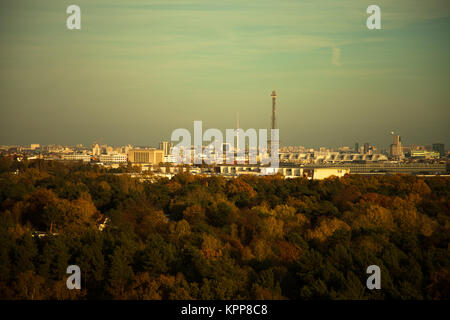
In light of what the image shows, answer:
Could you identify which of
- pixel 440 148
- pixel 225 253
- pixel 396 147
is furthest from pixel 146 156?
pixel 225 253

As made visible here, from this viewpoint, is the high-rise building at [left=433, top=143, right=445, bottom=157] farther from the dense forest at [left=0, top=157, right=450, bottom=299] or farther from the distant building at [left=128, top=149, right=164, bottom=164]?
the dense forest at [left=0, top=157, right=450, bottom=299]

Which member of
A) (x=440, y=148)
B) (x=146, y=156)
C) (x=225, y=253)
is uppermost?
(x=440, y=148)

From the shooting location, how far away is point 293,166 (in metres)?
54.3

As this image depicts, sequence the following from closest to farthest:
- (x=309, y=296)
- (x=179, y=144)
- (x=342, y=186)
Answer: (x=309, y=296) → (x=342, y=186) → (x=179, y=144)

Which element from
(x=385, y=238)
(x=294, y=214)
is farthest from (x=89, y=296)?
(x=294, y=214)

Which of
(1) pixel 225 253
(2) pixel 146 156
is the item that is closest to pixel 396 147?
(2) pixel 146 156

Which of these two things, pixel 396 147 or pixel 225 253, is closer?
Result: pixel 225 253

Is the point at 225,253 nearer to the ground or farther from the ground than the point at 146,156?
nearer to the ground

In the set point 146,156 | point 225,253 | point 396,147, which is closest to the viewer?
point 225,253

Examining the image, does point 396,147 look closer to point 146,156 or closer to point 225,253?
point 146,156

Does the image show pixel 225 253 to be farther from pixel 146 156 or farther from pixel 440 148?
pixel 440 148

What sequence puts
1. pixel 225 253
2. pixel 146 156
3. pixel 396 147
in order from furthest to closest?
pixel 396 147, pixel 146 156, pixel 225 253

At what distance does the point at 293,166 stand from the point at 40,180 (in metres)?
27.4
